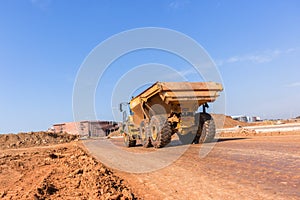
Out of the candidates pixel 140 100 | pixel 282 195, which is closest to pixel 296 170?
pixel 282 195

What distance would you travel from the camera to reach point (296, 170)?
4859mm

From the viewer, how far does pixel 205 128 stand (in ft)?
37.6

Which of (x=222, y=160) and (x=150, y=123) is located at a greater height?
(x=150, y=123)

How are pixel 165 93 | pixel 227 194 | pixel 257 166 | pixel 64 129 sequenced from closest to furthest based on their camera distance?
pixel 227 194, pixel 257 166, pixel 165 93, pixel 64 129

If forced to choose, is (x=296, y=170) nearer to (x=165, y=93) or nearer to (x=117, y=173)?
(x=117, y=173)

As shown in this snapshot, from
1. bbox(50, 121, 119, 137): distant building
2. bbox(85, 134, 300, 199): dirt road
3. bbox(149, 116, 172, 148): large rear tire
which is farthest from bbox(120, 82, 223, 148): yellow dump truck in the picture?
bbox(50, 121, 119, 137): distant building

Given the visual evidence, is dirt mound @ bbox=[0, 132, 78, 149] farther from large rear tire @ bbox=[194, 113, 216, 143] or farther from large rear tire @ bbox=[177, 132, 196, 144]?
large rear tire @ bbox=[194, 113, 216, 143]

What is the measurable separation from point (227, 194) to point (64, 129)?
221 ft

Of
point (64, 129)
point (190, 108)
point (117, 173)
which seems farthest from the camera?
point (64, 129)

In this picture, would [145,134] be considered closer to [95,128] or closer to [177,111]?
[177,111]

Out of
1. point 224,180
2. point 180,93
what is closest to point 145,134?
point 180,93

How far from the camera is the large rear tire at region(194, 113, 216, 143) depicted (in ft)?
37.4

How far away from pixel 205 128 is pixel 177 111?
1.46 meters

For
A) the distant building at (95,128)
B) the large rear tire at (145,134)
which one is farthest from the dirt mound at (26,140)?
the large rear tire at (145,134)
